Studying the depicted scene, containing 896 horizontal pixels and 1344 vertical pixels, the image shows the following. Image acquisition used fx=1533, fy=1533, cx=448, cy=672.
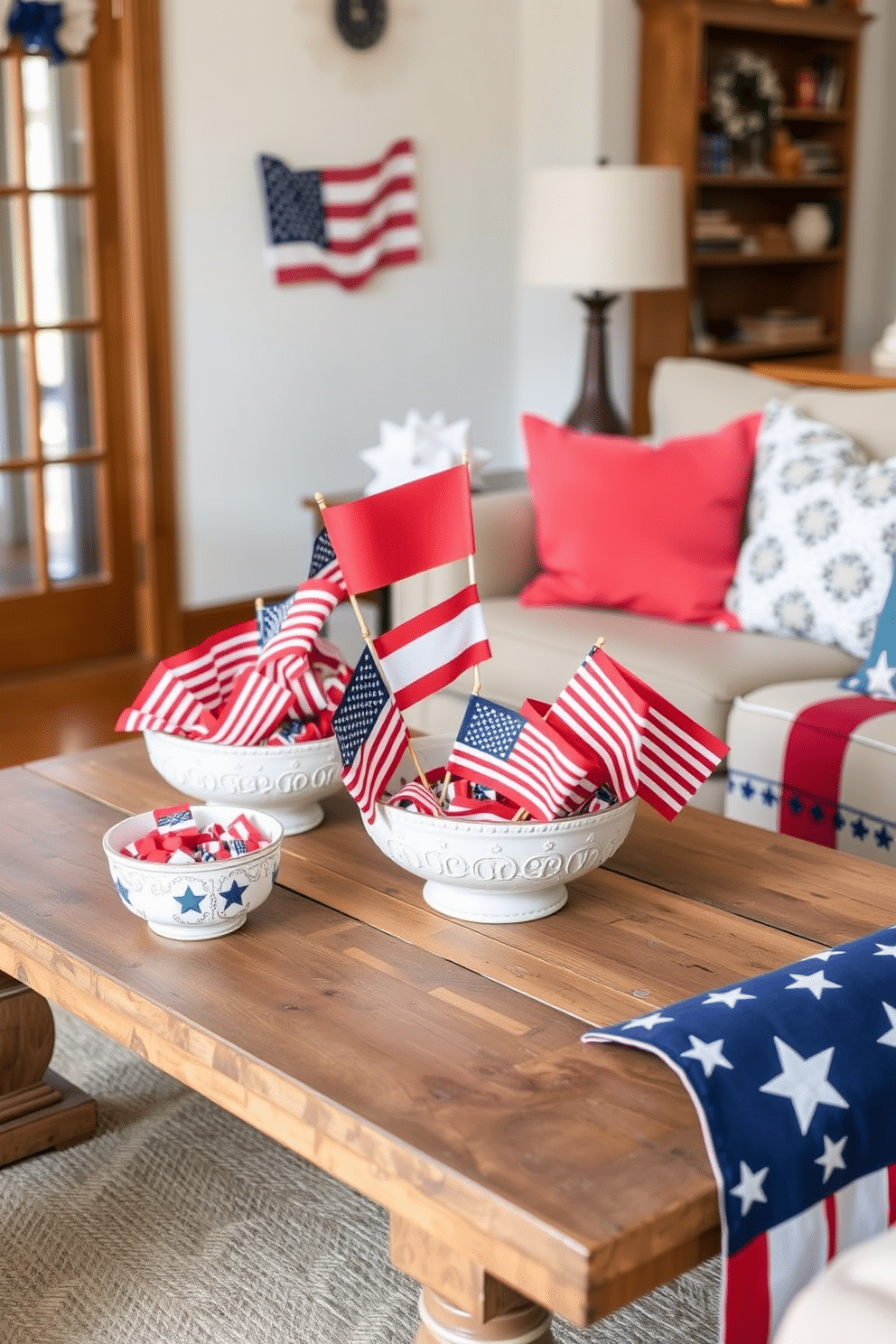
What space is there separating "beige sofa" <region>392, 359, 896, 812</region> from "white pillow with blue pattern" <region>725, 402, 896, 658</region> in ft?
0.19

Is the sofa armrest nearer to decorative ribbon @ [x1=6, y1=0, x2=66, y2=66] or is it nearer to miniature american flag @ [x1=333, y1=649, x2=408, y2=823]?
miniature american flag @ [x1=333, y1=649, x2=408, y2=823]

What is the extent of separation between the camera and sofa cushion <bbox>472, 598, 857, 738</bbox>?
2730mm

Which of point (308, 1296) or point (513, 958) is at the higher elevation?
point (513, 958)

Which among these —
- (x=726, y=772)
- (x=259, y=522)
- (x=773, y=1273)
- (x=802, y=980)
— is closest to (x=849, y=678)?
(x=726, y=772)

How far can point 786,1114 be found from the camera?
4.03ft

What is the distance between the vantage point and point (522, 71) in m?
5.15

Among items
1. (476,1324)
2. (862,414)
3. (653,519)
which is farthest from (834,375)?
(476,1324)

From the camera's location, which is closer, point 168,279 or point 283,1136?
point 283,1136

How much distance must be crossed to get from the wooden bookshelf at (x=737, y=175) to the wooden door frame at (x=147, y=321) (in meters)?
1.70

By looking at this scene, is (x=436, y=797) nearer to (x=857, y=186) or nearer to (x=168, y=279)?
(x=168, y=279)

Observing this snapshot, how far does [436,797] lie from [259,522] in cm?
316

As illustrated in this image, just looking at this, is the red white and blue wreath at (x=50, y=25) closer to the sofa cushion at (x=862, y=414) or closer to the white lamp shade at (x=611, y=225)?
the white lamp shade at (x=611, y=225)

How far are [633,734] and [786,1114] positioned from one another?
1.52 ft

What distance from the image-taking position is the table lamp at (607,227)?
4059 millimetres
